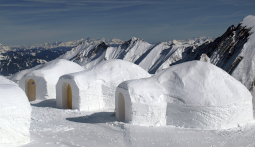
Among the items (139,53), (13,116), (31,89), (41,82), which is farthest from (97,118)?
(139,53)

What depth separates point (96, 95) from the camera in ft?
50.1

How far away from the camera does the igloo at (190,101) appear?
10789 millimetres

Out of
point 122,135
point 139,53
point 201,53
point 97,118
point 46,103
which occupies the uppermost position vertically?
point 201,53

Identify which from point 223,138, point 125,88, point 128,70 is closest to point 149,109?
point 125,88

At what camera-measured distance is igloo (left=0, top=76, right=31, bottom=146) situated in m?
7.08

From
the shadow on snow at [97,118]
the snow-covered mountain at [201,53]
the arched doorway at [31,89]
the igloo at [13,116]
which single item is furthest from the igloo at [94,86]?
the snow-covered mountain at [201,53]

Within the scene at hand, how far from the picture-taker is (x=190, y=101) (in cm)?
1098

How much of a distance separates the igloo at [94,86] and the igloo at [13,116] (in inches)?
273

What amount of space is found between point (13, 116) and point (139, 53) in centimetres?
4726

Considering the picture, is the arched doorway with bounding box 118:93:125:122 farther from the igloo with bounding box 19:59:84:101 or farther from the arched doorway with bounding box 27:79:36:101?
the arched doorway with bounding box 27:79:36:101

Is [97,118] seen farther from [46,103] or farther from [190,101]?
[46,103]

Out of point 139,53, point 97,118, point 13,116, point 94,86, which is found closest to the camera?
point 13,116

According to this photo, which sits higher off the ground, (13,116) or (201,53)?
(201,53)

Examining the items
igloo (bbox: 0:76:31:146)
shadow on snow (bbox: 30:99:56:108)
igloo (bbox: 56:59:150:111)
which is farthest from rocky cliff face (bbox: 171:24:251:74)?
igloo (bbox: 0:76:31:146)
